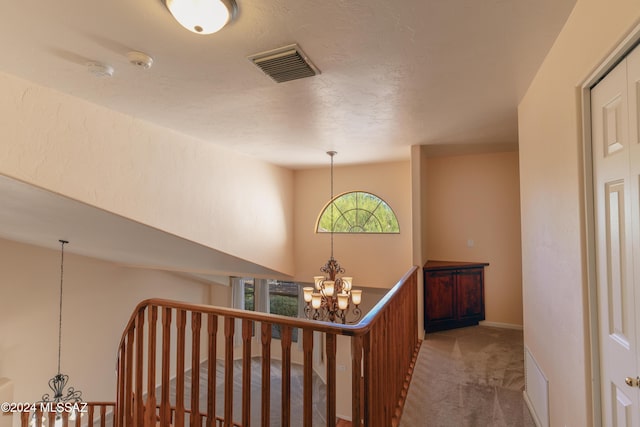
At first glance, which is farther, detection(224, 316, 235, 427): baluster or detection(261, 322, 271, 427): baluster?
detection(224, 316, 235, 427): baluster

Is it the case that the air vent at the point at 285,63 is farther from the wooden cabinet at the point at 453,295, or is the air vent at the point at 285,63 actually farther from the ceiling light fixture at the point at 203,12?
the wooden cabinet at the point at 453,295

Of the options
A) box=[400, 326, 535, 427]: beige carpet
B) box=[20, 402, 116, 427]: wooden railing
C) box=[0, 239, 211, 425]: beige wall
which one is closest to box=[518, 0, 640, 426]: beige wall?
box=[400, 326, 535, 427]: beige carpet

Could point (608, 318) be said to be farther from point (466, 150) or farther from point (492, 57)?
point (466, 150)

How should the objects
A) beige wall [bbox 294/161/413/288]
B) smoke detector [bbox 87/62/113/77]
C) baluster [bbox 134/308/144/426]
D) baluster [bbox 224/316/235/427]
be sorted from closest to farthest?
baluster [bbox 224/316/235/427]
smoke detector [bbox 87/62/113/77]
baluster [bbox 134/308/144/426]
beige wall [bbox 294/161/413/288]

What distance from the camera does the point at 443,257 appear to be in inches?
199

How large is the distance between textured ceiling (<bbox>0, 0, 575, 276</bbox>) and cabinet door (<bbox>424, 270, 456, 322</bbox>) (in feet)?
6.45

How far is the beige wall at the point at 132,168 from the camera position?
85.3 inches

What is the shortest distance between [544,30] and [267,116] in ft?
7.09

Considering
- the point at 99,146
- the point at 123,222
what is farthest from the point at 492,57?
the point at 123,222

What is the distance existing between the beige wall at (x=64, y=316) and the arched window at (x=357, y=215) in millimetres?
4336

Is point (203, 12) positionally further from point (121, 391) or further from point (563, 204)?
point (121, 391)

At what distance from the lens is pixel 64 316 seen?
5.51 m

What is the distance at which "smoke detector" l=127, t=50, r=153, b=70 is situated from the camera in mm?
1832

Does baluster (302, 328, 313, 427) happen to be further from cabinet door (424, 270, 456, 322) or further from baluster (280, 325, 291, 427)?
cabinet door (424, 270, 456, 322)
